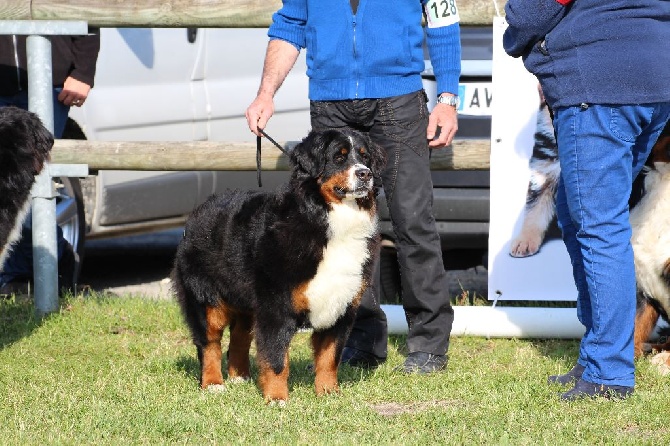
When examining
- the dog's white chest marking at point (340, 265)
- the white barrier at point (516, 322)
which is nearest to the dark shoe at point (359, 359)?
the white barrier at point (516, 322)

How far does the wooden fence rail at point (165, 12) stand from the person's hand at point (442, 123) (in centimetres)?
110

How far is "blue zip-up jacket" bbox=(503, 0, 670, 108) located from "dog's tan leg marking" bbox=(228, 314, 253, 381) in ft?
6.03

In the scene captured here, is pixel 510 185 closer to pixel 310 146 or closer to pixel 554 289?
pixel 554 289

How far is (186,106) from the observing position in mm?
7531

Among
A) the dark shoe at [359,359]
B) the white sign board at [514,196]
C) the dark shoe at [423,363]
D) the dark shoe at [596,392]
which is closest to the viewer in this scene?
the dark shoe at [596,392]

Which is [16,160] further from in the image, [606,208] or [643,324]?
[643,324]

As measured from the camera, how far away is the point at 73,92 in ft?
21.0

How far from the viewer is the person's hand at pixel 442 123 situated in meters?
4.98

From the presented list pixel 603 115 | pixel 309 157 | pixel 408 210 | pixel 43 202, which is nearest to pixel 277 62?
pixel 309 157

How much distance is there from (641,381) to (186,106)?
161 inches

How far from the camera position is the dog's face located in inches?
170

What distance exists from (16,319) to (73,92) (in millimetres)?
1471

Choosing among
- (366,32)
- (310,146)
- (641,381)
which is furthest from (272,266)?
(641,381)

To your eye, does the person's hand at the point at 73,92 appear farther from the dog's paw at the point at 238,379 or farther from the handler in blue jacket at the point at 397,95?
the dog's paw at the point at 238,379
